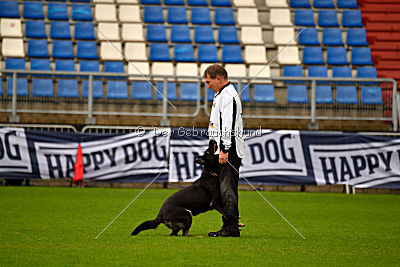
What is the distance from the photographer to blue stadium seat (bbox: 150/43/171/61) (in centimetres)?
2012

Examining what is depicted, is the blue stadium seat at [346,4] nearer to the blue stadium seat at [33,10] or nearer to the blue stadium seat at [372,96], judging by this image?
the blue stadium seat at [372,96]

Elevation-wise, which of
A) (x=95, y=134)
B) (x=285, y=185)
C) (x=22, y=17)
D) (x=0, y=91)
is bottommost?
(x=285, y=185)

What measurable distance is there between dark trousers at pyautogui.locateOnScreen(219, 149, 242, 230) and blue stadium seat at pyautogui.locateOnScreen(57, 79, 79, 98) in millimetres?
9755

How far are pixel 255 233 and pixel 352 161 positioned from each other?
27.2ft

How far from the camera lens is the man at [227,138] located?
7.01 metres

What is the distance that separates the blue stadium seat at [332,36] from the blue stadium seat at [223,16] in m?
3.16

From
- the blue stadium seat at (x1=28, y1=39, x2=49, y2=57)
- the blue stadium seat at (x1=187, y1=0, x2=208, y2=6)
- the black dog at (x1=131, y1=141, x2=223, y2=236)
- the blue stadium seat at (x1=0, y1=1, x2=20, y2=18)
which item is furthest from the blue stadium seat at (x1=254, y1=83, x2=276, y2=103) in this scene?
the black dog at (x1=131, y1=141, x2=223, y2=236)

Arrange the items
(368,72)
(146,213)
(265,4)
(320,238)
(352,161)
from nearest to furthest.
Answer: (320,238)
(146,213)
(352,161)
(368,72)
(265,4)

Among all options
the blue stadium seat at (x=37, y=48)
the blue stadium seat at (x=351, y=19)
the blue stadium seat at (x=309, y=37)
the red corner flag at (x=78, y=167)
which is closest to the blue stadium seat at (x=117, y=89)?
the red corner flag at (x=78, y=167)

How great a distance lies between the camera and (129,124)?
15781 millimetres

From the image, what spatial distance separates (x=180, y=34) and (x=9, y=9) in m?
5.90

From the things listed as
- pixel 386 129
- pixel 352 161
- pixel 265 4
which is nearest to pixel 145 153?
pixel 352 161

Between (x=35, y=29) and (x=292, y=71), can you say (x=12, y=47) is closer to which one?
(x=35, y=29)

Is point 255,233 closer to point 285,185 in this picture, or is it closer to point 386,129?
point 285,185
